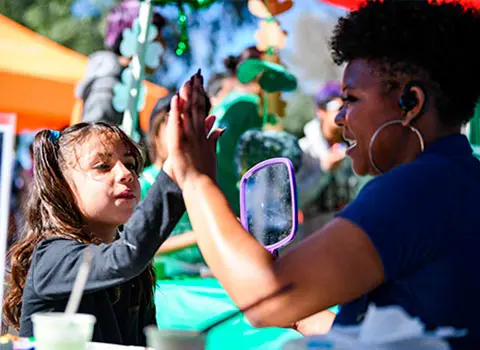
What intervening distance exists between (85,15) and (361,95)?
45.3ft

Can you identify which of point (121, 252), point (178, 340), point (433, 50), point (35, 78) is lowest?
point (178, 340)

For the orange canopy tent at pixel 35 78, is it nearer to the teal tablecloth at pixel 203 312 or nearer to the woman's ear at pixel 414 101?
the teal tablecloth at pixel 203 312

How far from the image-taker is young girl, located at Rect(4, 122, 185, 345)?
2.05 meters

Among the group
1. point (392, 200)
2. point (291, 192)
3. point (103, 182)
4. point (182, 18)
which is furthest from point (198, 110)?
point (182, 18)

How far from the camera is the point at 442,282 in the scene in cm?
137

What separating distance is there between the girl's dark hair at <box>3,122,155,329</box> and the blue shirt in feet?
3.57

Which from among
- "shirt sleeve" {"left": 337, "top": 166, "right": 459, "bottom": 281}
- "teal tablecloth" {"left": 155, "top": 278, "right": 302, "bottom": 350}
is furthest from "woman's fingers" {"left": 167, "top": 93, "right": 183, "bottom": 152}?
"teal tablecloth" {"left": 155, "top": 278, "right": 302, "bottom": 350}

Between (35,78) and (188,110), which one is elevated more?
(35,78)

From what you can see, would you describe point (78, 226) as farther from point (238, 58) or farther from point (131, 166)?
point (238, 58)

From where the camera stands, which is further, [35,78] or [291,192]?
[35,78]

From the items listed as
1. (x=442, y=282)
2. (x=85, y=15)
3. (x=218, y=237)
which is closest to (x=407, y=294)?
(x=442, y=282)

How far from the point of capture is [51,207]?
7.53 feet

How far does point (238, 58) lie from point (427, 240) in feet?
14.0

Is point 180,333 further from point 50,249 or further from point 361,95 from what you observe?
point 50,249
